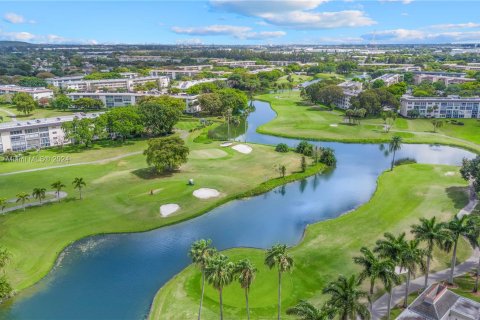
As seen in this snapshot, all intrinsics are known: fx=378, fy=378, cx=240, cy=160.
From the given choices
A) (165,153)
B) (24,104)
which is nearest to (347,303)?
(165,153)

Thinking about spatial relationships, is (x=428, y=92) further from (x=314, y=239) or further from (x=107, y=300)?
(x=107, y=300)

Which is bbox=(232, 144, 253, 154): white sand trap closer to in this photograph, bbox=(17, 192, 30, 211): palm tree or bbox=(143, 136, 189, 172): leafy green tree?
bbox=(143, 136, 189, 172): leafy green tree

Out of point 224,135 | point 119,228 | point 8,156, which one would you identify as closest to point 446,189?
point 119,228

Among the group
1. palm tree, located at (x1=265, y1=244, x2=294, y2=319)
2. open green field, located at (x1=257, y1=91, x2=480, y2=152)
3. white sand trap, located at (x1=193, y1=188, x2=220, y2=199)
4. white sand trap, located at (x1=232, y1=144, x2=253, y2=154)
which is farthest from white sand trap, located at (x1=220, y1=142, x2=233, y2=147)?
palm tree, located at (x1=265, y1=244, x2=294, y2=319)

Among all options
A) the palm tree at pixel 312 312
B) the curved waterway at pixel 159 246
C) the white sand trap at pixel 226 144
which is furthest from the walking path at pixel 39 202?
the palm tree at pixel 312 312

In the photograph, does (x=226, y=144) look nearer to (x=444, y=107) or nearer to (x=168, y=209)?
(x=168, y=209)

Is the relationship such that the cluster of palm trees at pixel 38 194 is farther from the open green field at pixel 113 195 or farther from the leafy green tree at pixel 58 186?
the open green field at pixel 113 195
